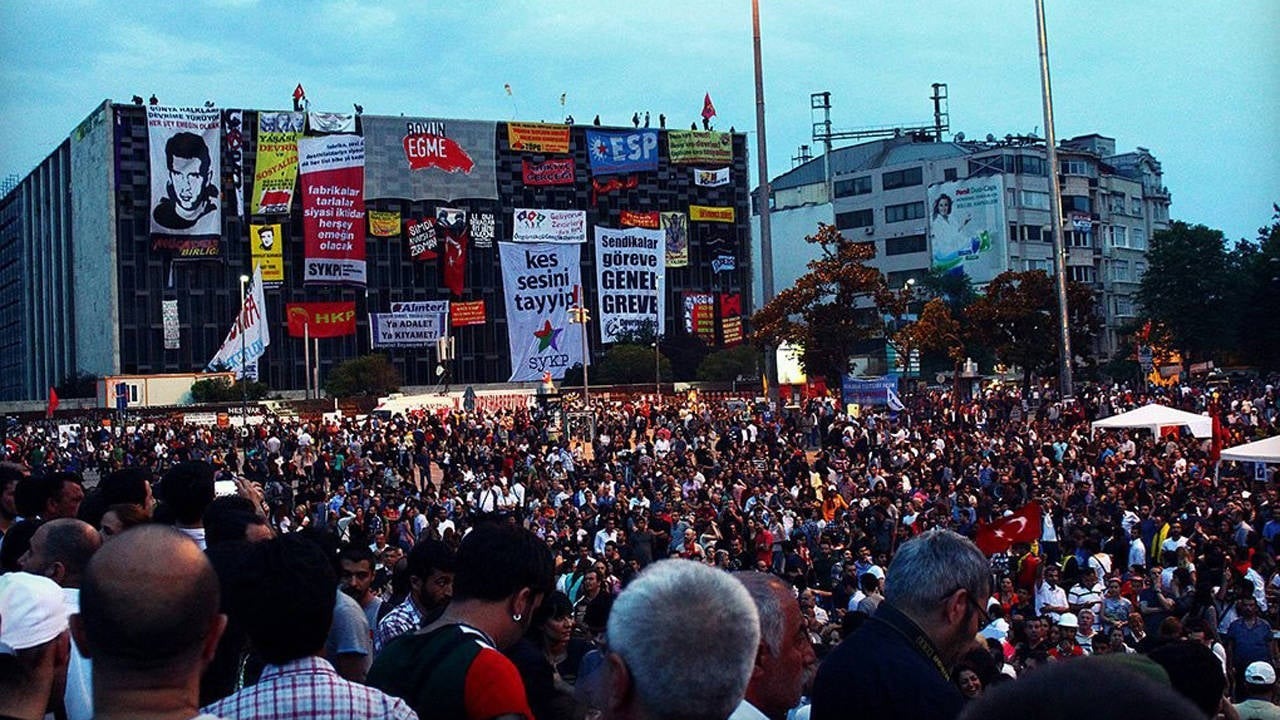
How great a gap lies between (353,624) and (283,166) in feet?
240

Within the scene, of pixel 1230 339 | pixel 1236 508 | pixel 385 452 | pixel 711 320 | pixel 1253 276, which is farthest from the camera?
pixel 711 320

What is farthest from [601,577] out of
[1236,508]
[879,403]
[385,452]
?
[879,403]

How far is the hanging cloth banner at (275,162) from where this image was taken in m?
74.3

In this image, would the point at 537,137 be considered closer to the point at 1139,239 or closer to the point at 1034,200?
the point at 1034,200

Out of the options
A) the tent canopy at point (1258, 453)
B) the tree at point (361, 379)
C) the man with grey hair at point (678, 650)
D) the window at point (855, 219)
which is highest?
the window at point (855, 219)

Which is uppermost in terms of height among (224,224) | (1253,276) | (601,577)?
(224,224)

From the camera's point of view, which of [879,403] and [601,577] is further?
[879,403]

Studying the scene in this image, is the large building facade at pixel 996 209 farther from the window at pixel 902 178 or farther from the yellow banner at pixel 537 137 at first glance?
the yellow banner at pixel 537 137

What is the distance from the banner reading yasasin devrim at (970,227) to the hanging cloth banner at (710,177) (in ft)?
41.5

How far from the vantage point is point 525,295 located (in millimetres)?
80125

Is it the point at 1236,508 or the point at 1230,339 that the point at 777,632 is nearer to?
the point at 1236,508

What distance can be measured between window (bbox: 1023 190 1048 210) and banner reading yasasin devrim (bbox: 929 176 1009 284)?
2.16 metres

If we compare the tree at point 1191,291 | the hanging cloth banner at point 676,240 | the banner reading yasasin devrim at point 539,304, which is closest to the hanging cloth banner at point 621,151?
the hanging cloth banner at point 676,240

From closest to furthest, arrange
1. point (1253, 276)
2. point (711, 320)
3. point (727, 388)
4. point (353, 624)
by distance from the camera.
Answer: point (353, 624)
point (1253, 276)
point (727, 388)
point (711, 320)
